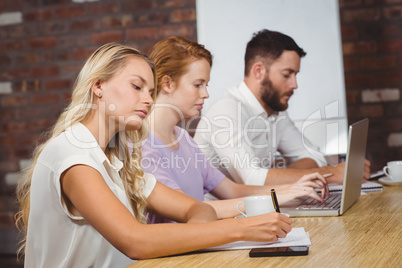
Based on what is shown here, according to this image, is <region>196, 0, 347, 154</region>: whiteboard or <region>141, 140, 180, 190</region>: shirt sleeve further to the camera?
<region>196, 0, 347, 154</region>: whiteboard

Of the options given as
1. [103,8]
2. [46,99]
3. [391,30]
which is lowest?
[46,99]

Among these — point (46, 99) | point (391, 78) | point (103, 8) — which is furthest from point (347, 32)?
point (46, 99)

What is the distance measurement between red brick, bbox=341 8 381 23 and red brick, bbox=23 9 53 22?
1.85m

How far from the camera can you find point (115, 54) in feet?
4.66

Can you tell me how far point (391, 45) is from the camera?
2896 millimetres

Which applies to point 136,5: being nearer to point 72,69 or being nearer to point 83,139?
point 72,69

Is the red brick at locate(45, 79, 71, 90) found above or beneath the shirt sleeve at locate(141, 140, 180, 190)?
above

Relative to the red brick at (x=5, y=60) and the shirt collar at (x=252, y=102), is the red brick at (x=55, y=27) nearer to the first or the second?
the red brick at (x=5, y=60)

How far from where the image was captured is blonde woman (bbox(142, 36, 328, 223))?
5.75 feet

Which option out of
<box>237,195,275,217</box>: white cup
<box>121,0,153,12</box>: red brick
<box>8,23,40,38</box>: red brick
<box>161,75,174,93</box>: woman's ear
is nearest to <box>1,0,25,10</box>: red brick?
<box>8,23,40,38</box>: red brick

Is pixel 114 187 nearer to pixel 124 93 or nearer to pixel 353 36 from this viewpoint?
pixel 124 93

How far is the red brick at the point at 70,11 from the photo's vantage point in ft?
10.8

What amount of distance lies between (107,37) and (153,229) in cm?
233

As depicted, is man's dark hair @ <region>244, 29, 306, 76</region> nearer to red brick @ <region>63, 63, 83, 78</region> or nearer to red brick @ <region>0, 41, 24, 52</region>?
red brick @ <region>63, 63, 83, 78</region>
